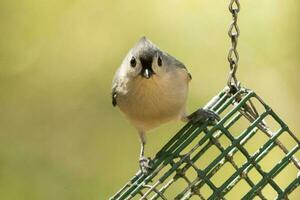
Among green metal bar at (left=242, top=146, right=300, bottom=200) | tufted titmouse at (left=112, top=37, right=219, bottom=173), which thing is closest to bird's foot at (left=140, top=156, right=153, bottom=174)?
tufted titmouse at (left=112, top=37, right=219, bottom=173)

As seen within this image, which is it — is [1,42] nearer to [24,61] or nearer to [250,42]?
[24,61]

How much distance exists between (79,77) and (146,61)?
1941mm

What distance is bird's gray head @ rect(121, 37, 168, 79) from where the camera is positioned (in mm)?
2594

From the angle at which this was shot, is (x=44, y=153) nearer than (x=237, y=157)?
No

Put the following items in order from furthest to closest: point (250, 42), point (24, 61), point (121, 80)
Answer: point (24, 61) < point (250, 42) < point (121, 80)

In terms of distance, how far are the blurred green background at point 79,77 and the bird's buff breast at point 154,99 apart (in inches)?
59.2

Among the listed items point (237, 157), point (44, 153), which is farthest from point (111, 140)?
point (237, 157)

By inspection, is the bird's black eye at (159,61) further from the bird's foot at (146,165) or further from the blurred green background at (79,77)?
the blurred green background at (79,77)

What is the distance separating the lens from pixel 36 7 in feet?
14.6

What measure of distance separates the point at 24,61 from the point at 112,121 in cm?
62

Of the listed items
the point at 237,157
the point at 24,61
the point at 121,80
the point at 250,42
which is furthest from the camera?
the point at 24,61

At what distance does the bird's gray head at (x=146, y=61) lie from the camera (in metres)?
2.59

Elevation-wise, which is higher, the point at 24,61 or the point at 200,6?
the point at 24,61

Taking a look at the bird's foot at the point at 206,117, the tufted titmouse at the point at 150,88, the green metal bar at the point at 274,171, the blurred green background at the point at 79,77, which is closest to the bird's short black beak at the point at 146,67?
the tufted titmouse at the point at 150,88
